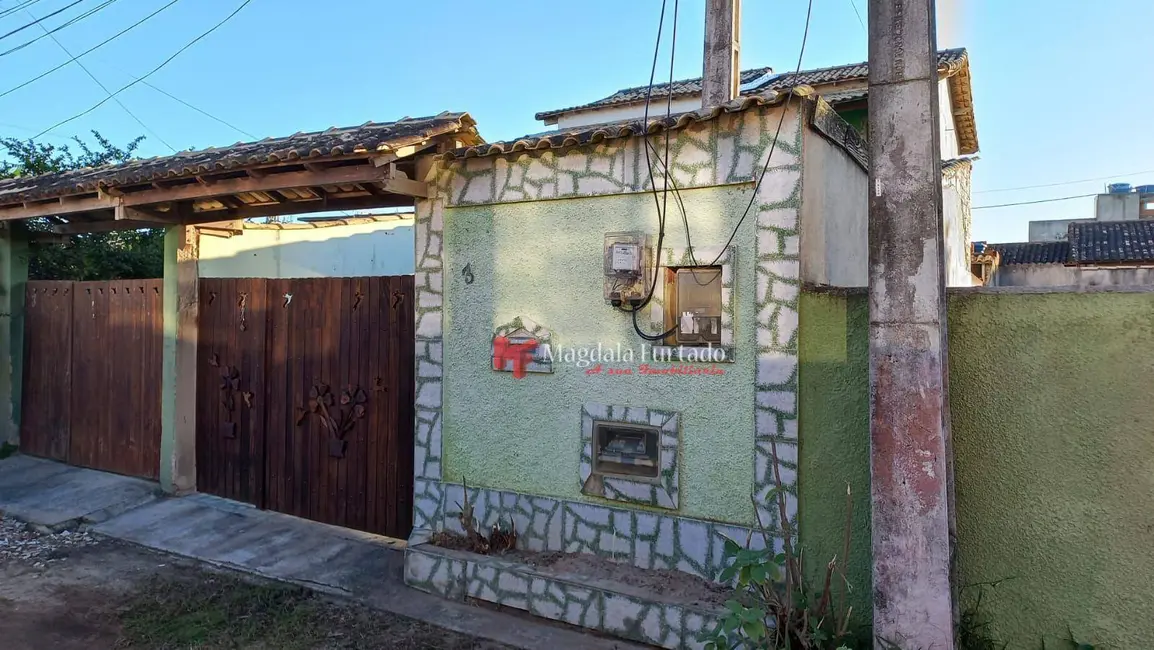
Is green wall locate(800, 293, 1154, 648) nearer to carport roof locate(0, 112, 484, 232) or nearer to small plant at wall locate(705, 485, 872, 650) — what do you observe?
small plant at wall locate(705, 485, 872, 650)

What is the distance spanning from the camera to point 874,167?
3.55 meters

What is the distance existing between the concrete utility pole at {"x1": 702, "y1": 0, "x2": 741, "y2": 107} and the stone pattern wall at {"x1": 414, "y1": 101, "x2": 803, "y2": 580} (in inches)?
108

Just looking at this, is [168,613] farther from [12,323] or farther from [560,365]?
[12,323]

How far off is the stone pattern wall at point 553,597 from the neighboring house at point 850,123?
2.21 meters

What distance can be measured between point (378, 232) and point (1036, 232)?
35.1m

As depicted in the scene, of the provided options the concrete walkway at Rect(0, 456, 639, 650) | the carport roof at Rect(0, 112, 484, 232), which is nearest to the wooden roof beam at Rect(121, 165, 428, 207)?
the carport roof at Rect(0, 112, 484, 232)

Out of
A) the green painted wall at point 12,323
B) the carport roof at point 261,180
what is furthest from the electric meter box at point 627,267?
the green painted wall at point 12,323

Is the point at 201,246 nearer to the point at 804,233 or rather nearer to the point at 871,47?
the point at 804,233

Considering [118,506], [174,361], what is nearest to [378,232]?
[174,361]

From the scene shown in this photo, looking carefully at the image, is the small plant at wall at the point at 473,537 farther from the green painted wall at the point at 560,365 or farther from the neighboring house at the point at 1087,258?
the neighboring house at the point at 1087,258

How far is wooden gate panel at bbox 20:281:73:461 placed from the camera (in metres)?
8.41

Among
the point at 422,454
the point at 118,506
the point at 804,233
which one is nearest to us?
the point at 804,233

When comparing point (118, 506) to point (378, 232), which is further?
point (378, 232)

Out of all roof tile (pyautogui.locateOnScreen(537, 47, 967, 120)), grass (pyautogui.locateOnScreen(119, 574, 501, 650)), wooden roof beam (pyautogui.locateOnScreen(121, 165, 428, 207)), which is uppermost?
roof tile (pyautogui.locateOnScreen(537, 47, 967, 120))
